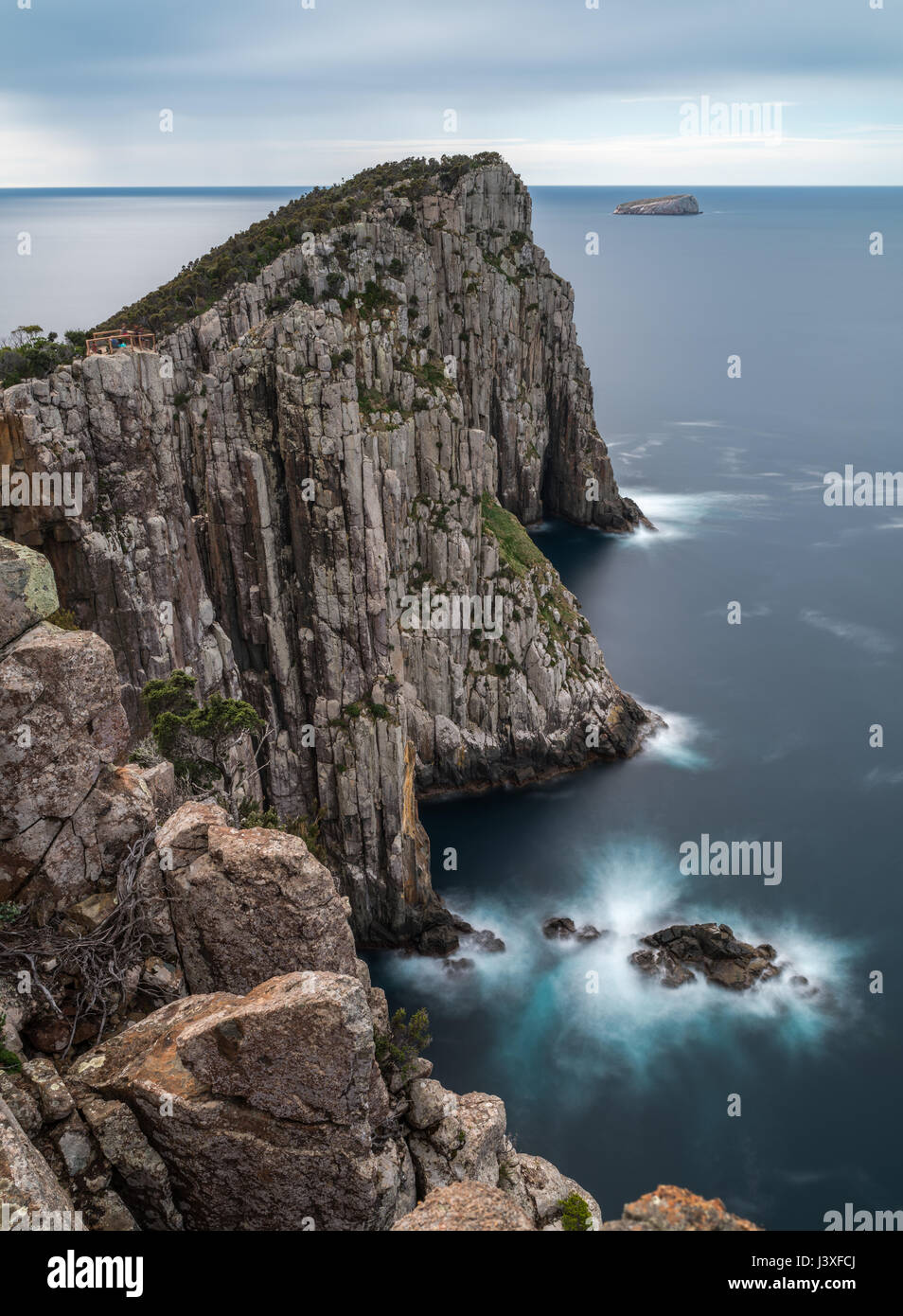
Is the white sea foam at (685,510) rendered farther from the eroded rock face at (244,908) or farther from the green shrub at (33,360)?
the eroded rock face at (244,908)

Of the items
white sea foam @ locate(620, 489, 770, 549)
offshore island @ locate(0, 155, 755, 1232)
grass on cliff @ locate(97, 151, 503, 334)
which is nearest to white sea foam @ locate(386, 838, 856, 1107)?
offshore island @ locate(0, 155, 755, 1232)

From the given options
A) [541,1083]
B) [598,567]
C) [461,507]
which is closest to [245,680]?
[461,507]

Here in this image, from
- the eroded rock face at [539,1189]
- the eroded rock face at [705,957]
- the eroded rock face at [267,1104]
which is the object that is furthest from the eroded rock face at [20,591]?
the eroded rock face at [705,957]

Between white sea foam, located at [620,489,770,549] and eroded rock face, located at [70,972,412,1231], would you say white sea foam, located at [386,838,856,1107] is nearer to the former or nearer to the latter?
eroded rock face, located at [70,972,412,1231]

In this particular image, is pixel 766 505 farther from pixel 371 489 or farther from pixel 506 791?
pixel 371 489

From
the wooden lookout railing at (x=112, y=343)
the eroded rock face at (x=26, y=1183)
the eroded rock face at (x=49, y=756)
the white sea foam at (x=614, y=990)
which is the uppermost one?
the wooden lookout railing at (x=112, y=343)

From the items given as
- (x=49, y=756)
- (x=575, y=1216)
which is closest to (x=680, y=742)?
(x=575, y=1216)

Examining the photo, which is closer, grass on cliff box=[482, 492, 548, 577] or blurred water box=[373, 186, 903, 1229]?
blurred water box=[373, 186, 903, 1229]

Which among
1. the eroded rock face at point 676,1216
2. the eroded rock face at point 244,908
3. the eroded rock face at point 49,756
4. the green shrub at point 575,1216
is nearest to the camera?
the eroded rock face at point 676,1216
